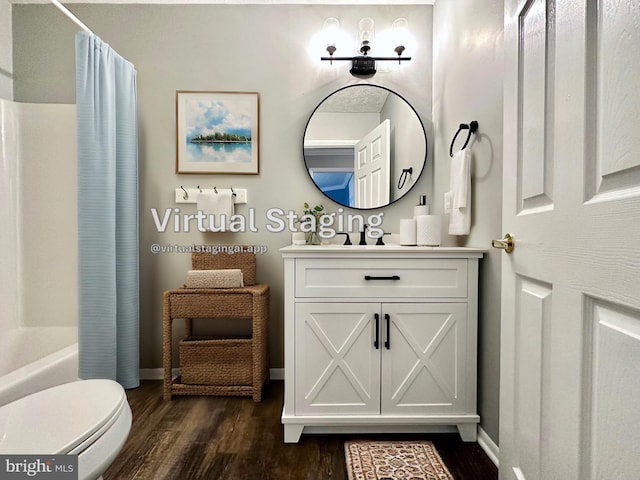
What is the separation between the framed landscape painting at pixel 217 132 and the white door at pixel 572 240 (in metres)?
1.57

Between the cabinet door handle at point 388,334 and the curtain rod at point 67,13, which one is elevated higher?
the curtain rod at point 67,13

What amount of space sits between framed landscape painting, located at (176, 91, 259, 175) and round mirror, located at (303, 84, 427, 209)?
0.36m

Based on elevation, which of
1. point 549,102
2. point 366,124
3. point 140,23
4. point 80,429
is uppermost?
point 140,23

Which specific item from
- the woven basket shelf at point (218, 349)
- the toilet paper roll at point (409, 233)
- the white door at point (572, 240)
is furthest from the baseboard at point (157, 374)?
the white door at point (572, 240)

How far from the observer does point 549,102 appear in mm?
781

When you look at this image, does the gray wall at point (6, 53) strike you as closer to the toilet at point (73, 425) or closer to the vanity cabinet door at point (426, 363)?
the toilet at point (73, 425)

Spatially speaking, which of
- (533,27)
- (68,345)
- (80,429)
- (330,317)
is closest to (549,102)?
(533,27)

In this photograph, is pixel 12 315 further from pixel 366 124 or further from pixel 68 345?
pixel 366 124

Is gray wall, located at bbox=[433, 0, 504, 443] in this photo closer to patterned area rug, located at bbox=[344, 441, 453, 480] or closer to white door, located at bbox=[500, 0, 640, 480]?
patterned area rug, located at bbox=[344, 441, 453, 480]

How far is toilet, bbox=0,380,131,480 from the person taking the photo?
78 cm

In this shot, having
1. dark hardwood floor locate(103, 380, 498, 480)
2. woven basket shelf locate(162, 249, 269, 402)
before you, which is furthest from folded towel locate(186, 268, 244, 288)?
dark hardwood floor locate(103, 380, 498, 480)

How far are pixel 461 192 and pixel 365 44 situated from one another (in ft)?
3.83

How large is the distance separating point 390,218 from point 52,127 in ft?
6.57

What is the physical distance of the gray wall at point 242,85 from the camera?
2.19 m
